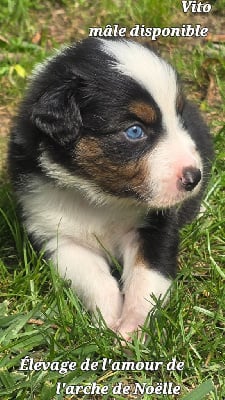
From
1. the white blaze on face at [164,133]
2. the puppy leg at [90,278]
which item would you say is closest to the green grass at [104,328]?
the puppy leg at [90,278]

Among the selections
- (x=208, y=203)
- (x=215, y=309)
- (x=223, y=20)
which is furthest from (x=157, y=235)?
(x=223, y=20)

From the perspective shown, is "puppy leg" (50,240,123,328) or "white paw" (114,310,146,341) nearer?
"white paw" (114,310,146,341)

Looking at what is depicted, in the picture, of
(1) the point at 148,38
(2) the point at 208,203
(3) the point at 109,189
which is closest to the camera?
(3) the point at 109,189

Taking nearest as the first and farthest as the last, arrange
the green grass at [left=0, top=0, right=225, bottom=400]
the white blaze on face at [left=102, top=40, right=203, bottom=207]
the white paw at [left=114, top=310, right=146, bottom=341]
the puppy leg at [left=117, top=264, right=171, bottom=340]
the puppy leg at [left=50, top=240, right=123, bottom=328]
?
1. the green grass at [left=0, top=0, right=225, bottom=400]
2. the white blaze on face at [left=102, top=40, right=203, bottom=207]
3. the white paw at [left=114, top=310, right=146, bottom=341]
4. the puppy leg at [left=117, top=264, right=171, bottom=340]
5. the puppy leg at [left=50, top=240, right=123, bottom=328]

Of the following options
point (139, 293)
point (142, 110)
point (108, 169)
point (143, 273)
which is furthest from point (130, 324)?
point (142, 110)

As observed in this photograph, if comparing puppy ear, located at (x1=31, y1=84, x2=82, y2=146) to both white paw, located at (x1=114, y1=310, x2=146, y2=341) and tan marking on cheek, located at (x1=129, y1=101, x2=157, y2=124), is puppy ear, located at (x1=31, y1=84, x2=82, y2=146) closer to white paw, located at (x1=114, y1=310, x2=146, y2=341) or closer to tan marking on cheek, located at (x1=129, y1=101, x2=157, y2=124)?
tan marking on cheek, located at (x1=129, y1=101, x2=157, y2=124)

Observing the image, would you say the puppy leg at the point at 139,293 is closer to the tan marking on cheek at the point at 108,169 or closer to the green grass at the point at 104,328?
the green grass at the point at 104,328

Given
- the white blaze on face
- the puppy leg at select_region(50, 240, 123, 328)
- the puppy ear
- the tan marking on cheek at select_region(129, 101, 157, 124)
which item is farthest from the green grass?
the tan marking on cheek at select_region(129, 101, 157, 124)

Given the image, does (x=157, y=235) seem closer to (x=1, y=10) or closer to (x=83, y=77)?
(x=83, y=77)
